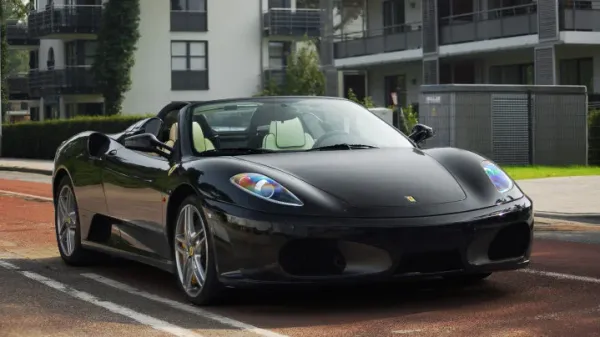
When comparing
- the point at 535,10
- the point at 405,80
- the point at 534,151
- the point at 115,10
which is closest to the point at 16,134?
the point at 115,10

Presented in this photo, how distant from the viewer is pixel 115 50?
5884 cm

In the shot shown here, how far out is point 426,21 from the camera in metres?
45.2

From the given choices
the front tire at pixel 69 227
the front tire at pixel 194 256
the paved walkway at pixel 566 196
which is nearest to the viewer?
the front tire at pixel 194 256

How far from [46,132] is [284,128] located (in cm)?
3864

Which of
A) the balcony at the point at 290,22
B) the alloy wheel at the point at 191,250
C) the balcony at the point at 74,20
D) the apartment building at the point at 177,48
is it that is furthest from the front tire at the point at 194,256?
the balcony at the point at 290,22

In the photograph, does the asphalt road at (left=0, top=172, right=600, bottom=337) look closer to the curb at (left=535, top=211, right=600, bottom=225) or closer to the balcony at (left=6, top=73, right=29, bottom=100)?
the curb at (left=535, top=211, right=600, bottom=225)

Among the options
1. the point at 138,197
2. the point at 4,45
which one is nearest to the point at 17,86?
the point at 4,45

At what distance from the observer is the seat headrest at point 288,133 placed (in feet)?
26.6

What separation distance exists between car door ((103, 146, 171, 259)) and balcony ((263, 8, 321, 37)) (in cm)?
5545

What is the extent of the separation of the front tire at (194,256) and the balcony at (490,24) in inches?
1294

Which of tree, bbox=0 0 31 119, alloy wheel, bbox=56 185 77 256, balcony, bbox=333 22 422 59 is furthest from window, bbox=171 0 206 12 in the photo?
alloy wheel, bbox=56 185 77 256

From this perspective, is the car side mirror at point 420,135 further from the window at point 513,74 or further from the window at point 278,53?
the window at point 278,53

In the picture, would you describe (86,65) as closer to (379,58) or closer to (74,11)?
(74,11)

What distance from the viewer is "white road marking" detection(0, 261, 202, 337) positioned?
6462 millimetres
